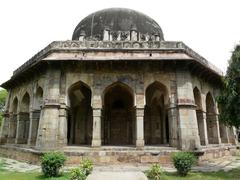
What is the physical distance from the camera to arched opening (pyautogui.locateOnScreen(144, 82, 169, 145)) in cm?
1290

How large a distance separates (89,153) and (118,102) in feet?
14.4

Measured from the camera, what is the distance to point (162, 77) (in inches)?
419

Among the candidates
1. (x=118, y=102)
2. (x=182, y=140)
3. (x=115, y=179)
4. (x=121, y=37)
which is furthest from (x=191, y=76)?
(x=115, y=179)

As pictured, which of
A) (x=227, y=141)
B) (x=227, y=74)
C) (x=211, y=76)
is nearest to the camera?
(x=227, y=74)

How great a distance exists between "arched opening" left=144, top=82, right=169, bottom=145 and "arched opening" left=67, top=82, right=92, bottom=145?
327 cm

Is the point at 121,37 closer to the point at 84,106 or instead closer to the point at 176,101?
the point at 84,106

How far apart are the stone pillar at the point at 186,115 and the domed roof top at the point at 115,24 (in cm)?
525

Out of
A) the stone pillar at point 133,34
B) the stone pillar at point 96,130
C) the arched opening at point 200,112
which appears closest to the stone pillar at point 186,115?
the arched opening at point 200,112

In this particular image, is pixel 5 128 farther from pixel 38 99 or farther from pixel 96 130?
pixel 96 130

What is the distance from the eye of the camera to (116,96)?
1320cm

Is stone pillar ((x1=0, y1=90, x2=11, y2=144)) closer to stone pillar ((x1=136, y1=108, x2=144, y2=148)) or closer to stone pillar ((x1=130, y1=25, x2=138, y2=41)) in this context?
stone pillar ((x1=130, y1=25, x2=138, y2=41))

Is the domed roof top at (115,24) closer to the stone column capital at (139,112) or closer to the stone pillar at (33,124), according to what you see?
the stone pillar at (33,124)

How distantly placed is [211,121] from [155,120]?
3.39 m

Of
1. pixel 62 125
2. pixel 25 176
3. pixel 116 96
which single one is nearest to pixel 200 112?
pixel 116 96
